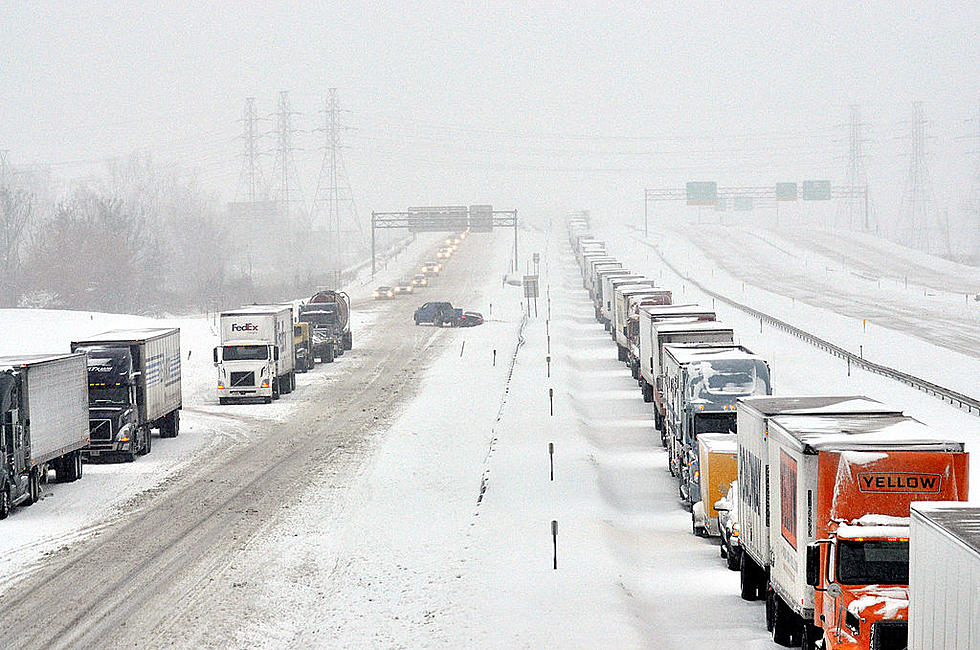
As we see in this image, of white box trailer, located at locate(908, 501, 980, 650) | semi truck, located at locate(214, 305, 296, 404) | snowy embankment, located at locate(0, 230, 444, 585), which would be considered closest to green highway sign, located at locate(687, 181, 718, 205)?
snowy embankment, located at locate(0, 230, 444, 585)

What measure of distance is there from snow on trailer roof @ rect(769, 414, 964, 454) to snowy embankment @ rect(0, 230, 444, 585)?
47.1 ft

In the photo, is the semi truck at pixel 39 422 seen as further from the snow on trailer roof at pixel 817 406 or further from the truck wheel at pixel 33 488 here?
the snow on trailer roof at pixel 817 406

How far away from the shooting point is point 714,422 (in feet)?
89.5

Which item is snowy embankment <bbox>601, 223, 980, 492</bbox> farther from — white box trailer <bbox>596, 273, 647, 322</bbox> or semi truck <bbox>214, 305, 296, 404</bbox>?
semi truck <bbox>214, 305, 296, 404</bbox>

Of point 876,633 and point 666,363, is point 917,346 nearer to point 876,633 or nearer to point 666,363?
point 666,363

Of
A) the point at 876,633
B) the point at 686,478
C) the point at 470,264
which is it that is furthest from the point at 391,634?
the point at 470,264

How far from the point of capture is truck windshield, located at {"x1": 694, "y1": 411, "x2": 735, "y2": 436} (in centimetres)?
2720

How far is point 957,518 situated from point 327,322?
2039 inches

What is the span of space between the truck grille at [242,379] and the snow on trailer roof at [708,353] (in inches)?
742

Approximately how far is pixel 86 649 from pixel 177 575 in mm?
4234

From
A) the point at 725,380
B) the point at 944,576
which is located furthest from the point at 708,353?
the point at 944,576

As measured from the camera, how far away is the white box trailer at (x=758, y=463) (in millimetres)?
17531

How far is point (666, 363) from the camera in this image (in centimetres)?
3319

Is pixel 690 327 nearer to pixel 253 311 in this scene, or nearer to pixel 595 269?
pixel 253 311
